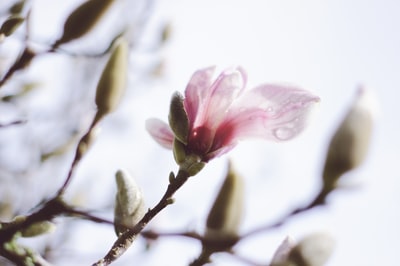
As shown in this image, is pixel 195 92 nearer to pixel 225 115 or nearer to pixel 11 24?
pixel 225 115

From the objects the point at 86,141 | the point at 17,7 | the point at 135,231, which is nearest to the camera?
the point at 135,231

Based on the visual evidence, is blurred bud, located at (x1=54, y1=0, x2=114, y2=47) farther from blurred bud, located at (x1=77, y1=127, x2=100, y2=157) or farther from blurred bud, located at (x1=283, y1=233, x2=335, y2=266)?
blurred bud, located at (x1=283, y1=233, x2=335, y2=266)

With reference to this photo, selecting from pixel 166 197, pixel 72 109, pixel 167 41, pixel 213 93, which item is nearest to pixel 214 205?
pixel 166 197

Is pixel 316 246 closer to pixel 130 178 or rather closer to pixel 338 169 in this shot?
pixel 338 169

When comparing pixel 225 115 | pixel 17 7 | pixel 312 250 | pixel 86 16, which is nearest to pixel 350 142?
pixel 312 250

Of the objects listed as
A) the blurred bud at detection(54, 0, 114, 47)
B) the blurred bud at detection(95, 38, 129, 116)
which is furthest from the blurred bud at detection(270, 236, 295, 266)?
the blurred bud at detection(54, 0, 114, 47)

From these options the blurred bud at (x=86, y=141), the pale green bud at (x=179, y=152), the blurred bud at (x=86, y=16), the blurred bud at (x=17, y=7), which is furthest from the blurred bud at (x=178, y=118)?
the blurred bud at (x=17, y=7)
